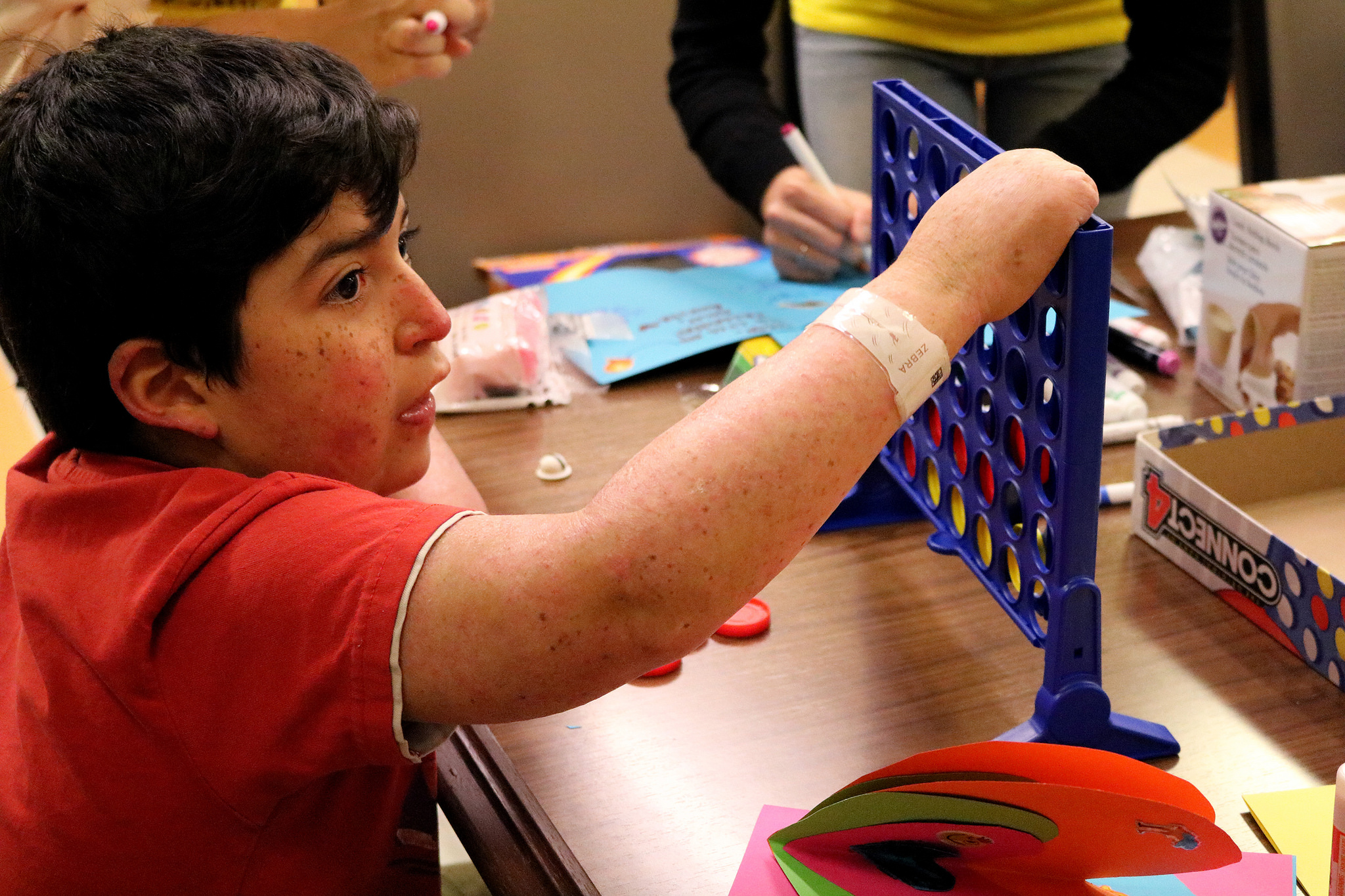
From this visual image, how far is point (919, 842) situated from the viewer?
61 centimetres

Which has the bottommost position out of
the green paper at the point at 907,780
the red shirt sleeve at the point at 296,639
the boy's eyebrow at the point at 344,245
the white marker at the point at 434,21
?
the green paper at the point at 907,780

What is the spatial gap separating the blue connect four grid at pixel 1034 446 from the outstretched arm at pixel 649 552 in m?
0.14

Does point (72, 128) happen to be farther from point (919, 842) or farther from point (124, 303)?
point (919, 842)

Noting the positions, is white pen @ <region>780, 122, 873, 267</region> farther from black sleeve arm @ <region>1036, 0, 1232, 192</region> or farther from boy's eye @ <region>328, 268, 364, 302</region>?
boy's eye @ <region>328, 268, 364, 302</region>

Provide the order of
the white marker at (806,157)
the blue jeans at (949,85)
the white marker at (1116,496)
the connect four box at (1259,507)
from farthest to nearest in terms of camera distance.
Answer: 1. the blue jeans at (949,85)
2. the white marker at (806,157)
3. the white marker at (1116,496)
4. the connect four box at (1259,507)

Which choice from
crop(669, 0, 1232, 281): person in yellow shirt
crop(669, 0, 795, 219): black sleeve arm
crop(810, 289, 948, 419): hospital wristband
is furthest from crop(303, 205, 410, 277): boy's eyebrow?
crop(669, 0, 795, 219): black sleeve arm

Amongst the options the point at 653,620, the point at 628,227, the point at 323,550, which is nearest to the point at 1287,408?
the point at 653,620

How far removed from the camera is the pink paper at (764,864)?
0.63m

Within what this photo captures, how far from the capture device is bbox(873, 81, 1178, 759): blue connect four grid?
2.03ft

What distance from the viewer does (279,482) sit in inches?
22.5

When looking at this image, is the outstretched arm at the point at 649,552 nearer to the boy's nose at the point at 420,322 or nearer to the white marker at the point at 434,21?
the boy's nose at the point at 420,322

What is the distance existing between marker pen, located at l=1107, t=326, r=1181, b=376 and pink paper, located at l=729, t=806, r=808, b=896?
2.08 feet


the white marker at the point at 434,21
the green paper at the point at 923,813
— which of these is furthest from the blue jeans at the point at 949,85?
the green paper at the point at 923,813

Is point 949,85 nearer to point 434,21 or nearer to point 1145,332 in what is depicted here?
point 1145,332
